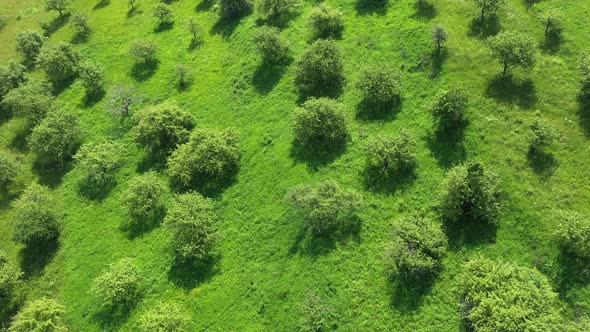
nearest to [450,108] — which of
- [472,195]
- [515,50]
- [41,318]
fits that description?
[472,195]

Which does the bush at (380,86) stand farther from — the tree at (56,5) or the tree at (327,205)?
the tree at (56,5)

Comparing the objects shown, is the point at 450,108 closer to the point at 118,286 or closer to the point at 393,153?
the point at 393,153

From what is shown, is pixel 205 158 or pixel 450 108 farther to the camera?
pixel 205 158

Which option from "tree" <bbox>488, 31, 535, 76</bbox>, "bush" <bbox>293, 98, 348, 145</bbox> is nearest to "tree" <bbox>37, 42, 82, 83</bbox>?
"bush" <bbox>293, 98, 348, 145</bbox>

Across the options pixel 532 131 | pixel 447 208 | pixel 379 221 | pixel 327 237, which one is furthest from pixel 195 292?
pixel 532 131

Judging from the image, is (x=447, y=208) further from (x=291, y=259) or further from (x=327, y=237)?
(x=291, y=259)

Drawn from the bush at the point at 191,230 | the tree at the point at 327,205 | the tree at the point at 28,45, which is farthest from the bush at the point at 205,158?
the tree at the point at 28,45

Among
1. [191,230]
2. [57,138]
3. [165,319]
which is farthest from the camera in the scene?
[57,138]
